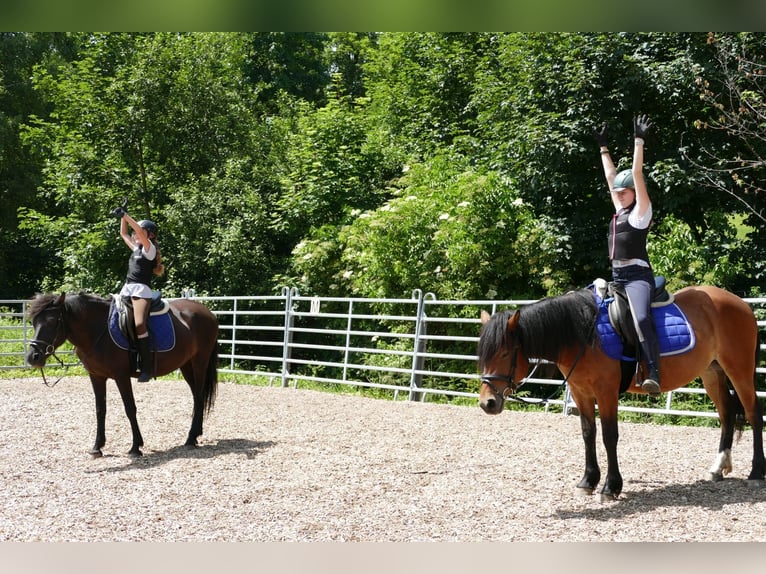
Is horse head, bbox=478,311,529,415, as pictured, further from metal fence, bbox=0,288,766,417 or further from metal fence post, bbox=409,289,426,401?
metal fence post, bbox=409,289,426,401

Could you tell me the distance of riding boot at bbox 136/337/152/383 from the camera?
23.7 ft

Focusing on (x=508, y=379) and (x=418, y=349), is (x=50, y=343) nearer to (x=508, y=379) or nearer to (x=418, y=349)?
(x=508, y=379)

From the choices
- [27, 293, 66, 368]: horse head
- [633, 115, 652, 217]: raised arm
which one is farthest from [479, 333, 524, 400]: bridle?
[27, 293, 66, 368]: horse head

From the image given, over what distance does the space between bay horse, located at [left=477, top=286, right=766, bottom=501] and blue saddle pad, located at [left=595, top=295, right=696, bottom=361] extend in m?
0.04

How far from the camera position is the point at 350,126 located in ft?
61.7

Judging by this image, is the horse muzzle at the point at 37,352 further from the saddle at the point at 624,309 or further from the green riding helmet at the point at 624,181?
the green riding helmet at the point at 624,181

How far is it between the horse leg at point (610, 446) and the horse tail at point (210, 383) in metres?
4.27

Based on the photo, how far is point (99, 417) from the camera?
7262 millimetres

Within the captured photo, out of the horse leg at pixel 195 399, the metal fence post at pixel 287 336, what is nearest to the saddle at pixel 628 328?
the horse leg at pixel 195 399

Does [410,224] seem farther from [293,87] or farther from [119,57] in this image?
[293,87]

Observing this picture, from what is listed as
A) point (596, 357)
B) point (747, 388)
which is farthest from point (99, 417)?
point (747, 388)

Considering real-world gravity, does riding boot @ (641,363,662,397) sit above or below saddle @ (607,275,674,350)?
below
